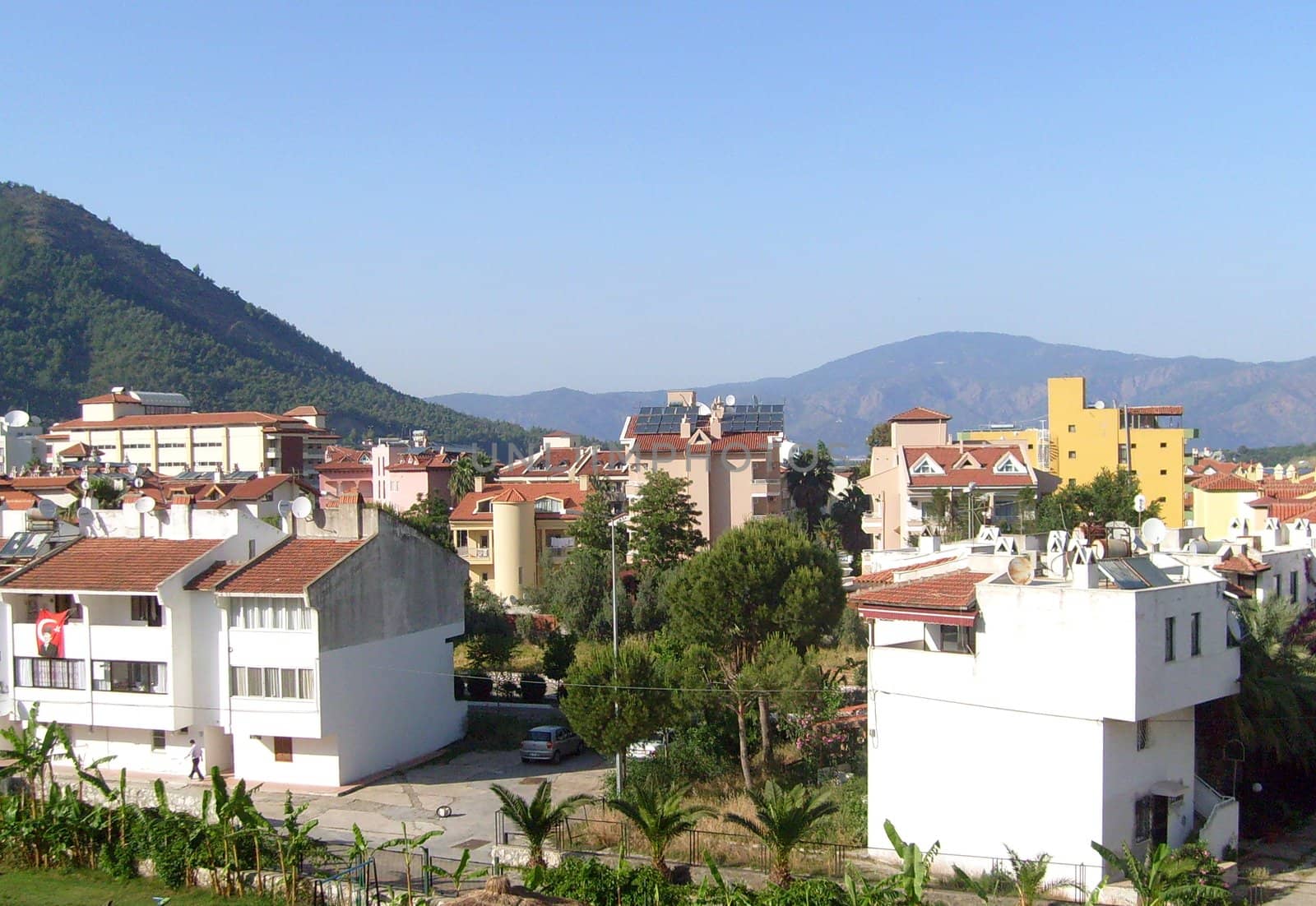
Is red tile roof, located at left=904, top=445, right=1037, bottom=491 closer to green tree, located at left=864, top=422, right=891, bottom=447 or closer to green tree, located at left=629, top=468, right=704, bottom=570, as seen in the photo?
green tree, located at left=629, top=468, right=704, bottom=570

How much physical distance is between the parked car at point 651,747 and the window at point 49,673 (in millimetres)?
14651

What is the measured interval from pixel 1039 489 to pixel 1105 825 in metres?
49.8

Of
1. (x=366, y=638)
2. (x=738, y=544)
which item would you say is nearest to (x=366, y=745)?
(x=366, y=638)

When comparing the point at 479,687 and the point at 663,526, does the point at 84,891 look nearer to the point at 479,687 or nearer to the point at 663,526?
the point at 479,687

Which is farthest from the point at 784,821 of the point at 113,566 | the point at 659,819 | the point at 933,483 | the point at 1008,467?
the point at 1008,467

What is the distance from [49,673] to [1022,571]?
83.7 feet

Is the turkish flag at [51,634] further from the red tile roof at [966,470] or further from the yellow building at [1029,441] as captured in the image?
the yellow building at [1029,441]

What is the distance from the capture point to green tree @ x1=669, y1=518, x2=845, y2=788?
34.0 metres

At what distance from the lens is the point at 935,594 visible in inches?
957

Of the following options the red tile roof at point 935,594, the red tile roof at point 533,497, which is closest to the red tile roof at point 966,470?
the red tile roof at point 533,497

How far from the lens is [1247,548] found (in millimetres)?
34844

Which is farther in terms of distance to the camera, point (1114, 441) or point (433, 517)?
point (1114, 441)

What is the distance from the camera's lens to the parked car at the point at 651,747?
31516 mm

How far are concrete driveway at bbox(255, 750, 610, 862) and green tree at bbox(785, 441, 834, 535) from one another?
38.7 meters
